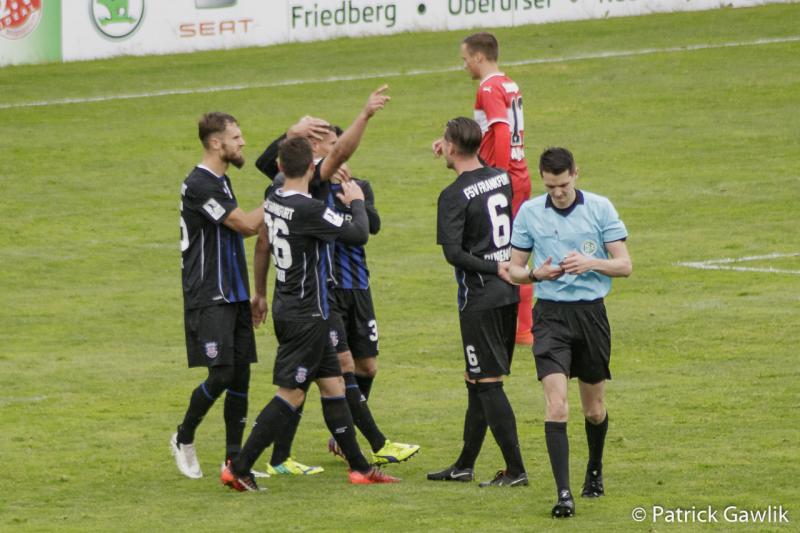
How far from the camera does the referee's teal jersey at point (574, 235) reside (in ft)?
32.8

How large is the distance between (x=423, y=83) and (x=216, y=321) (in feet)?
73.8

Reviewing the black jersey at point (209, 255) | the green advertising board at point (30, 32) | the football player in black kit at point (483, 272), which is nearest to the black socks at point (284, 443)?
the black jersey at point (209, 255)

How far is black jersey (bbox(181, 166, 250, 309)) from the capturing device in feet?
36.3

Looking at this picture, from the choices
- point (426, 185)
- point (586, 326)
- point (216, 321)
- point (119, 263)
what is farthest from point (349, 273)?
point (426, 185)

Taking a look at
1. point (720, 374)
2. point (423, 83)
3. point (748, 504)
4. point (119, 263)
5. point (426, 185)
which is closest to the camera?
point (748, 504)

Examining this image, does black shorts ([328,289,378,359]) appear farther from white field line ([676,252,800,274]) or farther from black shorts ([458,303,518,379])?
white field line ([676,252,800,274])

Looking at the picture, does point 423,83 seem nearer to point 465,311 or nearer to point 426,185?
point 426,185

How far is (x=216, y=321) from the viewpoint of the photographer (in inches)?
437

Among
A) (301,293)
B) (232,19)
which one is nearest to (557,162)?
(301,293)

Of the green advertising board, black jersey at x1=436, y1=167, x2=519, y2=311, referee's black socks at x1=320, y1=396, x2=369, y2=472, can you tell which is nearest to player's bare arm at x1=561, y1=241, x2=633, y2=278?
black jersey at x1=436, y1=167, x2=519, y2=311

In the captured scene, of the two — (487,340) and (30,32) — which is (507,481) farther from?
(30,32)

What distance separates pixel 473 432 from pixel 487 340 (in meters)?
0.65

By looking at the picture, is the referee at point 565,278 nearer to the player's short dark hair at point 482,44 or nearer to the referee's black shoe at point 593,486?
the referee's black shoe at point 593,486

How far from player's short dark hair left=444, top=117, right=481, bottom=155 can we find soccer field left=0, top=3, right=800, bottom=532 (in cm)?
214
